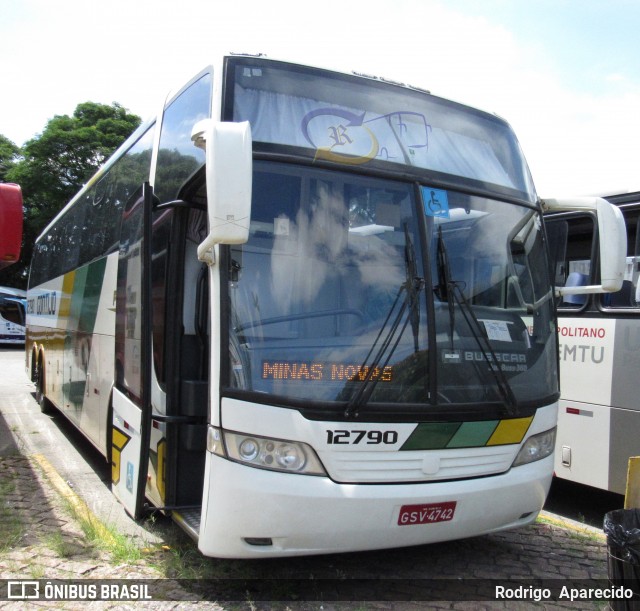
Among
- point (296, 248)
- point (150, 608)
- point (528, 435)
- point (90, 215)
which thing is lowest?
point (150, 608)

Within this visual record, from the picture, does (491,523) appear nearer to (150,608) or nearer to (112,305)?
(150,608)

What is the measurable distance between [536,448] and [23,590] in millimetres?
3479

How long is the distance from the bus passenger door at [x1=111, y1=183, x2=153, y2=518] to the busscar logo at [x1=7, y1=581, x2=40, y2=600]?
730mm

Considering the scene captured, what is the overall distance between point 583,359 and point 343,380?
307 cm

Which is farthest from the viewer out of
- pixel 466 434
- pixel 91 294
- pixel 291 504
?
pixel 91 294

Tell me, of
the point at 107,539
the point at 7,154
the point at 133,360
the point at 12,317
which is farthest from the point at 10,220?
the point at 7,154

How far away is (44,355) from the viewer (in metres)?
11.2

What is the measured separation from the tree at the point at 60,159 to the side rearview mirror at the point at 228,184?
3046cm

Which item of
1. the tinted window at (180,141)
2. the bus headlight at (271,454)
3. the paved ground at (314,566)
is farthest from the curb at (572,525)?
the tinted window at (180,141)

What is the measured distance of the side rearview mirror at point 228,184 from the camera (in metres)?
3.59

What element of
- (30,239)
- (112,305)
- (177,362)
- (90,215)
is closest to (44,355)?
(90,215)

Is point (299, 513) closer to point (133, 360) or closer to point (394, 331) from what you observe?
point (394, 331)

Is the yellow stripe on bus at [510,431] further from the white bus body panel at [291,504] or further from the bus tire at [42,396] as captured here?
the bus tire at [42,396]

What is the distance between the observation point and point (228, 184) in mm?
3598
